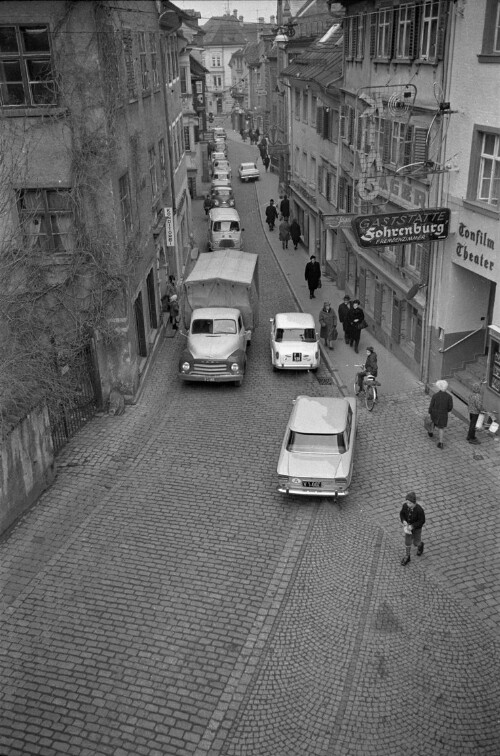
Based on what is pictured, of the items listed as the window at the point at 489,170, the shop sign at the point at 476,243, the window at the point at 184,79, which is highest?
the window at the point at 184,79

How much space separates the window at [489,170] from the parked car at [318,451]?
19.1 ft

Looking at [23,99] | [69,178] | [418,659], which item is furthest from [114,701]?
[23,99]

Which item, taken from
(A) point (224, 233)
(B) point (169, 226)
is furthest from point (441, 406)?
(A) point (224, 233)

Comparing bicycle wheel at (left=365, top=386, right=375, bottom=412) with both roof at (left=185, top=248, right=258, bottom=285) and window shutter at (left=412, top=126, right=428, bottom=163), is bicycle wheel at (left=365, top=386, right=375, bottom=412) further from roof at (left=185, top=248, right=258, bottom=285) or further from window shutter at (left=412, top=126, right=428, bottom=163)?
roof at (left=185, top=248, right=258, bottom=285)

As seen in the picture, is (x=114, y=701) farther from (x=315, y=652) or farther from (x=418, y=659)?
(x=418, y=659)

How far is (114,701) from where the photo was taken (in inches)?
363

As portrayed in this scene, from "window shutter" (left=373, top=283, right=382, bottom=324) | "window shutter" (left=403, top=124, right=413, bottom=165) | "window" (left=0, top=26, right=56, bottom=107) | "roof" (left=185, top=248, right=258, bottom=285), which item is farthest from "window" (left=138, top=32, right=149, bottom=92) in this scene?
"window shutter" (left=373, top=283, right=382, bottom=324)

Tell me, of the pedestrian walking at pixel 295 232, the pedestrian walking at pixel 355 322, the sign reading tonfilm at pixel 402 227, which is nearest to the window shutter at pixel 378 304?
the pedestrian walking at pixel 355 322

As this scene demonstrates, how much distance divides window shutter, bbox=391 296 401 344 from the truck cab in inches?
187

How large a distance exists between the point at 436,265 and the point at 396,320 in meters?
3.74

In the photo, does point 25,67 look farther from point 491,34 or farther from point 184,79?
point 184,79

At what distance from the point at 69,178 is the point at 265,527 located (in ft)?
31.4

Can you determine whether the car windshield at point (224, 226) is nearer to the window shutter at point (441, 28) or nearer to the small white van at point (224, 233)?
the small white van at point (224, 233)

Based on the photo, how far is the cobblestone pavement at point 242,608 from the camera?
8.84 meters
